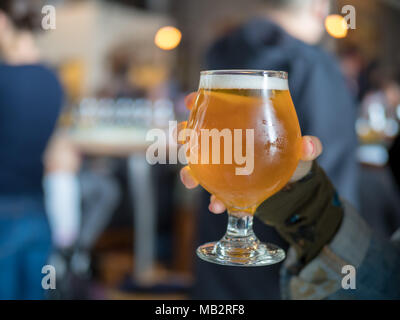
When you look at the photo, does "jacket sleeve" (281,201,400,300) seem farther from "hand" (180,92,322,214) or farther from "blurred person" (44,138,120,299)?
"blurred person" (44,138,120,299)

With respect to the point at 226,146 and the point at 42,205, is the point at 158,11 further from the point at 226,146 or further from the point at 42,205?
the point at 226,146

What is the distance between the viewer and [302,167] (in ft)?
1.71

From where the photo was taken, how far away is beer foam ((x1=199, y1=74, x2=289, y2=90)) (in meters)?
0.45

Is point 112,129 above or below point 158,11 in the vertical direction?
below

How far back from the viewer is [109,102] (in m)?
3.93

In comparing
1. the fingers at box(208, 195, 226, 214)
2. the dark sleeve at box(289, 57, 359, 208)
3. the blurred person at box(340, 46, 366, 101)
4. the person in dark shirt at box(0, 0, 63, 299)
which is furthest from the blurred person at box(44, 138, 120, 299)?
the fingers at box(208, 195, 226, 214)

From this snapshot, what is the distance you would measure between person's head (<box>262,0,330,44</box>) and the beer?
0.18 meters

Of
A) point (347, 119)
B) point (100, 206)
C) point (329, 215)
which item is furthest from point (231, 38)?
point (100, 206)

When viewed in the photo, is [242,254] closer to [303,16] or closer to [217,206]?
[217,206]

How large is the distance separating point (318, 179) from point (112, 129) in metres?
2.76

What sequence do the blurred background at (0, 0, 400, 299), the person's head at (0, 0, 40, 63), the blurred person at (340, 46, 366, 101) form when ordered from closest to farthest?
the person's head at (0, 0, 40, 63) < the blurred background at (0, 0, 400, 299) < the blurred person at (340, 46, 366, 101)

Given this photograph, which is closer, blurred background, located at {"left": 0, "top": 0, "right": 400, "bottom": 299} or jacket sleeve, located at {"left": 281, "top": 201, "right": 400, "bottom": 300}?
jacket sleeve, located at {"left": 281, "top": 201, "right": 400, "bottom": 300}

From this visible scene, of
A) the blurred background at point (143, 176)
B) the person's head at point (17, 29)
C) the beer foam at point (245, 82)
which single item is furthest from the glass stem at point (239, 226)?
the person's head at point (17, 29)

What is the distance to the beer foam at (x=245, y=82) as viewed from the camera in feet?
1.48
